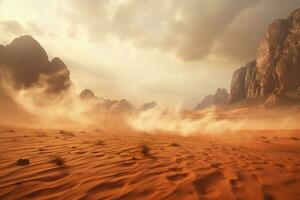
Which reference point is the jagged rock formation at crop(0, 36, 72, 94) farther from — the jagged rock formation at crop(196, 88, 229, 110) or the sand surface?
the jagged rock formation at crop(196, 88, 229, 110)

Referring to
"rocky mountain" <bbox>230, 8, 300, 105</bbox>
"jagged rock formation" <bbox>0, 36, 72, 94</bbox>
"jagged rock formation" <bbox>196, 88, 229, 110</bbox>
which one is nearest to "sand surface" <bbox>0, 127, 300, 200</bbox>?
"jagged rock formation" <bbox>0, 36, 72, 94</bbox>

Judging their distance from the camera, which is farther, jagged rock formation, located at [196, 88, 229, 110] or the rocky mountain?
jagged rock formation, located at [196, 88, 229, 110]

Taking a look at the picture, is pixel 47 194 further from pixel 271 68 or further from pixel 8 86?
pixel 271 68

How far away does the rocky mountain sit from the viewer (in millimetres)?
55656

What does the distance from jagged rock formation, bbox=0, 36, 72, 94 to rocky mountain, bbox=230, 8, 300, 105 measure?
51035mm

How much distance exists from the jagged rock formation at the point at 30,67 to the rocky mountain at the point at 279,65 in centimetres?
5104

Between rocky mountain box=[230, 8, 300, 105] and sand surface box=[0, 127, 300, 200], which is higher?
rocky mountain box=[230, 8, 300, 105]

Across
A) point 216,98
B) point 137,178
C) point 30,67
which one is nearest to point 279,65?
point 30,67

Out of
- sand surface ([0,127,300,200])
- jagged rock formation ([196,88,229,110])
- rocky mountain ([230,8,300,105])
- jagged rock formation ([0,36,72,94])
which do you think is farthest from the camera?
jagged rock formation ([196,88,229,110])

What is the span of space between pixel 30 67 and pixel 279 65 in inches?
2350

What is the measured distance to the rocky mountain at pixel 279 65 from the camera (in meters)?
55.7

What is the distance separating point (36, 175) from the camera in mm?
→ 4180

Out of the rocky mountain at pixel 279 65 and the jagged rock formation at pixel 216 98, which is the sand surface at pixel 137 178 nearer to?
the rocky mountain at pixel 279 65

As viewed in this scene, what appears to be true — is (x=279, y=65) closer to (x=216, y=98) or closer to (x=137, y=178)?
(x=137, y=178)
